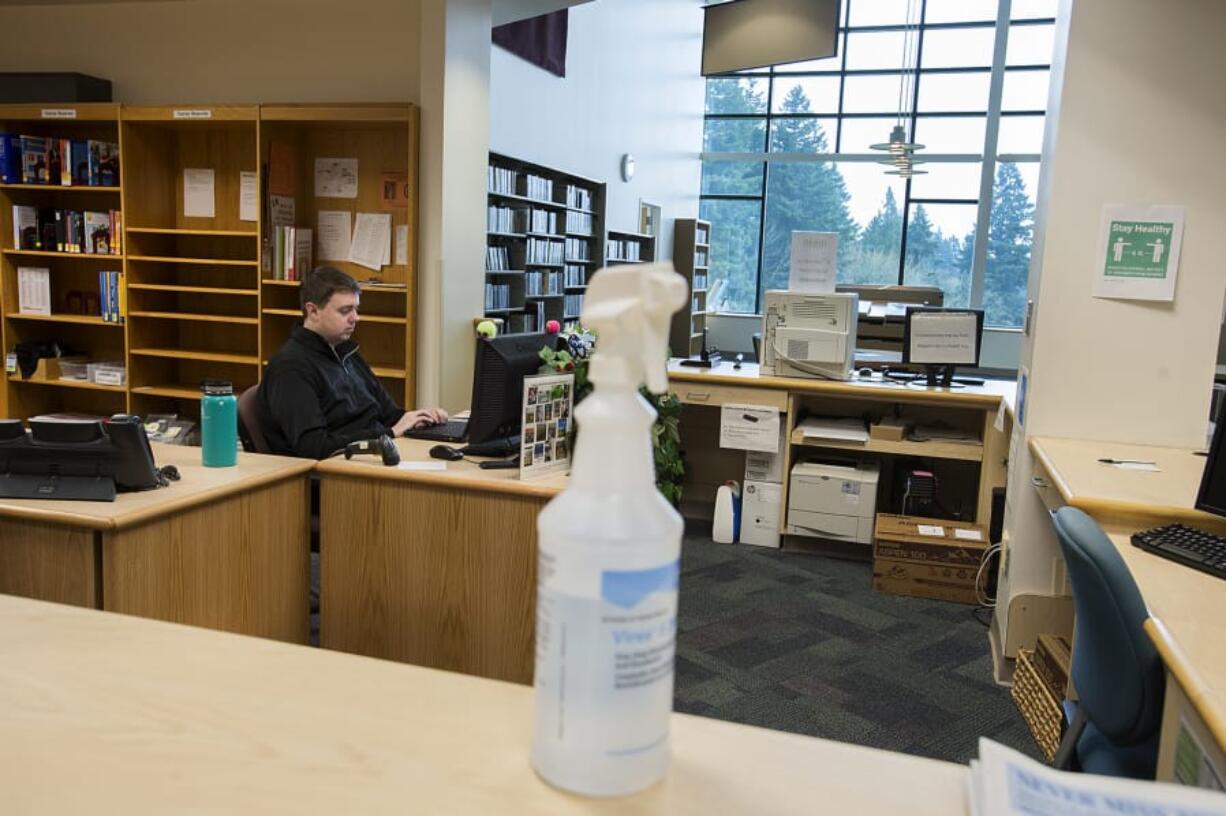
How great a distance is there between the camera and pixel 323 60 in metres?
4.82

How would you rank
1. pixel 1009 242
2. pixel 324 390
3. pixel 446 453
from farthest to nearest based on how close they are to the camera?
pixel 1009 242, pixel 324 390, pixel 446 453

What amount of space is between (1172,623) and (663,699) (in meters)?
1.31

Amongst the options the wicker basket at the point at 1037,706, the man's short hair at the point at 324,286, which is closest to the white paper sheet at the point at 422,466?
the man's short hair at the point at 324,286

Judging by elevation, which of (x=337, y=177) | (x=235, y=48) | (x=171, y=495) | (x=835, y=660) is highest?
(x=235, y=48)

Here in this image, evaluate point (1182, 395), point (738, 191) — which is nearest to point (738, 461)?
point (1182, 395)

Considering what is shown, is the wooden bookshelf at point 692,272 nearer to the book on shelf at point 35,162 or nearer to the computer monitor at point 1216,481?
the book on shelf at point 35,162

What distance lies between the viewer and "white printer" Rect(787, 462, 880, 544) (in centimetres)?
441

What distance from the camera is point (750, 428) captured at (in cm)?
455

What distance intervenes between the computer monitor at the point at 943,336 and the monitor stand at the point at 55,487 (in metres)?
3.68

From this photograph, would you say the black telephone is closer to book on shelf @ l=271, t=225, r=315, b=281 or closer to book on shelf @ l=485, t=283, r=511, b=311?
book on shelf @ l=271, t=225, r=315, b=281

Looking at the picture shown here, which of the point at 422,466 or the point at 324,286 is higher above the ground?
the point at 324,286

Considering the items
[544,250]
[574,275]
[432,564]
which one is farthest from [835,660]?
[574,275]

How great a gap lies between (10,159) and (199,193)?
1.13 metres

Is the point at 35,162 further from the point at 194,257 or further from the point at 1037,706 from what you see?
the point at 1037,706
